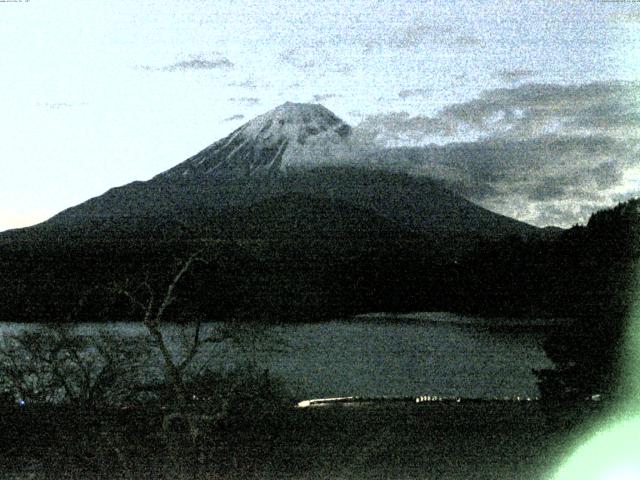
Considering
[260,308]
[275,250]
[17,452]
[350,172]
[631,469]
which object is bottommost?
[631,469]

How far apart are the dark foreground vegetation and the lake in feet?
5.52

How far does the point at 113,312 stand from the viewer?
22.6ft

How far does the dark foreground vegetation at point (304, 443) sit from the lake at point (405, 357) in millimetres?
1683

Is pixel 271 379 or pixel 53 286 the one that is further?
pixel 53 286

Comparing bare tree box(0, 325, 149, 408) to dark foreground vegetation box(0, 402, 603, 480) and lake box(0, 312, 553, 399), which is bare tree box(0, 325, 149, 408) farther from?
dark foreground vegetation box(0, 402, 603, 480)

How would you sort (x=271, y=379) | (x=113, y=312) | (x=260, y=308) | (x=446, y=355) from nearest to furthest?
(x=113, y=312) < (x=271, y=379) < (x=260, y=308) < (x=446, y=355)

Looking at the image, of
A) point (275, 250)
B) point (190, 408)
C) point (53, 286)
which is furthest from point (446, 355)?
point (190, 408)

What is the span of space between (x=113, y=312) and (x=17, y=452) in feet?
5.29

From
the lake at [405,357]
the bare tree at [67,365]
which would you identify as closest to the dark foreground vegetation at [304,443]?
the bare tree at [67,365]

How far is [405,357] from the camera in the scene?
1120 centimetres

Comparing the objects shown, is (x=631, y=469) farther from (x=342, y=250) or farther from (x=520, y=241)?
(x=342, y=250)

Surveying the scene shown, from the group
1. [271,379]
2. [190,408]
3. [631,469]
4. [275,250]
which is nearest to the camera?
[631,469]

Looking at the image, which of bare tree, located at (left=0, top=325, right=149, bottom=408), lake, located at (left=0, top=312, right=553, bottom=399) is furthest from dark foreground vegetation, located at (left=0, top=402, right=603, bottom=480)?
lake, located at (left=0, top=312, right=553, bottom=399)

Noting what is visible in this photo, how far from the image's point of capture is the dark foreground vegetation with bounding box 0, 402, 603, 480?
16.7 ft
